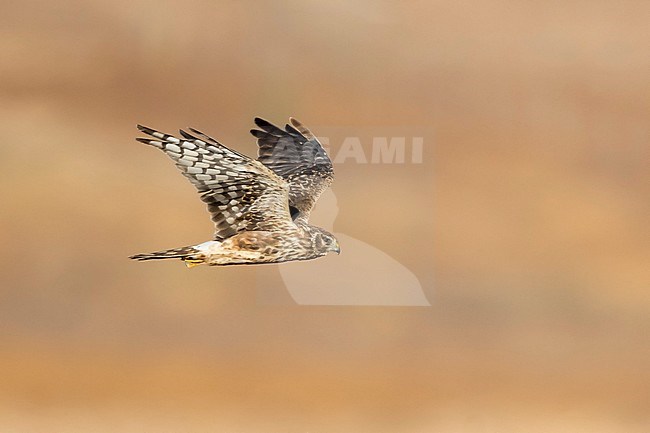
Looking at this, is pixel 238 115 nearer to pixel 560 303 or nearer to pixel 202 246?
pixel 202 246

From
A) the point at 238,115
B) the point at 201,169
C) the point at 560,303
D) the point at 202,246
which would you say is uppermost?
the point at 238,115

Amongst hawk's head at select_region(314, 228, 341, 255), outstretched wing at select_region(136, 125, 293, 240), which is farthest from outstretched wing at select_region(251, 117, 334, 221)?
outstretched wing at select_region(136, 125, 293, 240)

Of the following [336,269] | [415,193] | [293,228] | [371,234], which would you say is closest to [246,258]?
[293,228]

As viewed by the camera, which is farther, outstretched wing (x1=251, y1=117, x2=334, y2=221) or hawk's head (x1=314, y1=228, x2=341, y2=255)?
outstretched wing (x1=251, y1=117, x2=334, y2=221)

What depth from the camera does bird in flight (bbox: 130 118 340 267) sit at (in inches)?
148

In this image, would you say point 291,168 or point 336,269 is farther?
point 336,269

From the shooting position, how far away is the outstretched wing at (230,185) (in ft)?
12.2

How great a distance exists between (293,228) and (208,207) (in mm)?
A: 398

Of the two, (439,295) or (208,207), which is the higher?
(208,207)

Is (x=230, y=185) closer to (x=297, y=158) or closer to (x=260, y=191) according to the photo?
(x=260, y=191)

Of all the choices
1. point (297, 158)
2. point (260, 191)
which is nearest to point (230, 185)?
point (260, 191)

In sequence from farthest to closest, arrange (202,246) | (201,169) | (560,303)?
(560,303) < (202,246) < (201,169)

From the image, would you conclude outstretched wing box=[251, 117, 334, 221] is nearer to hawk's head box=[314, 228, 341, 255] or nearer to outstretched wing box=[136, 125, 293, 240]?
hawk's head box=[314, 228, 341, 255]

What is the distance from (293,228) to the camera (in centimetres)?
403
